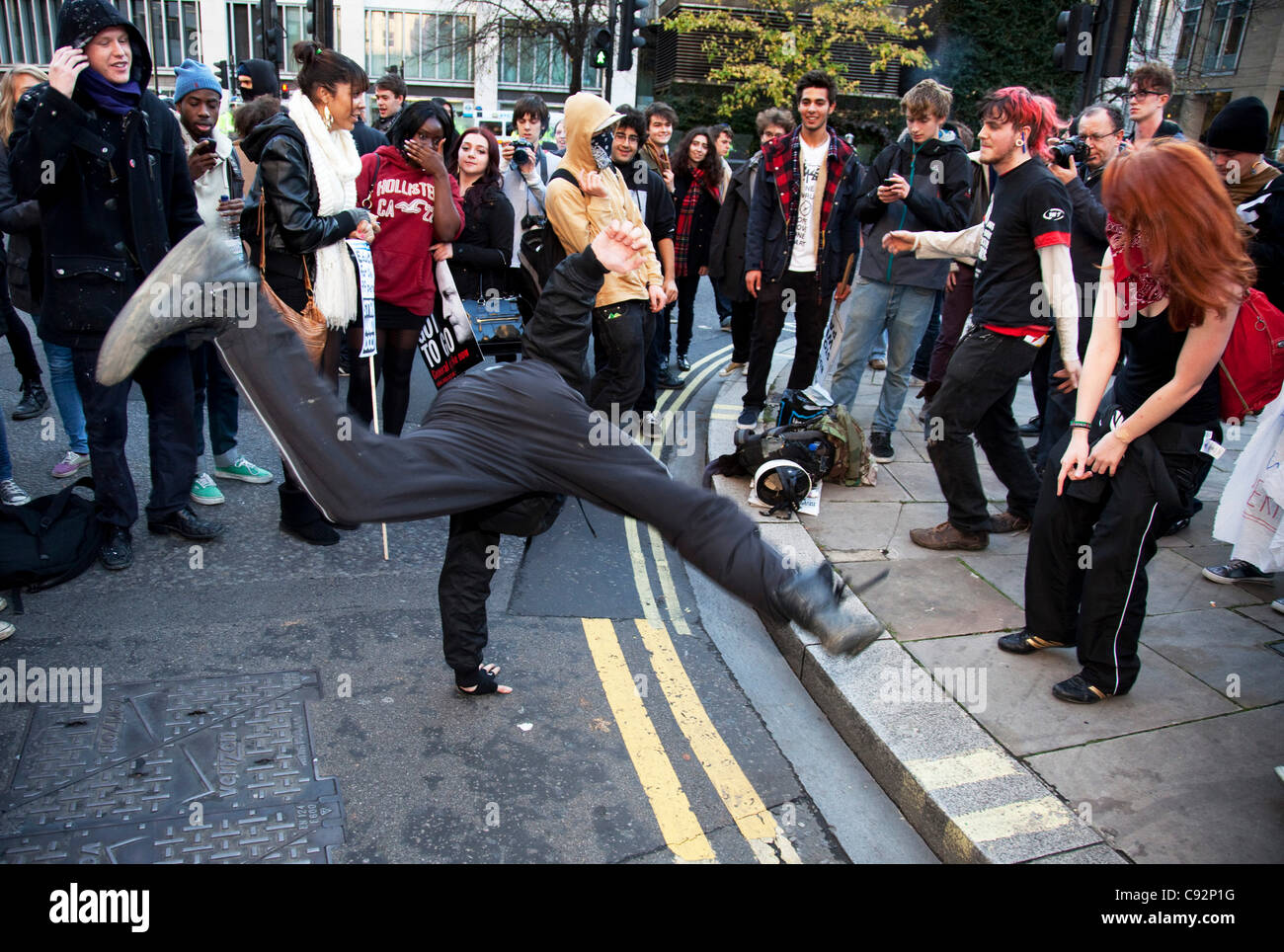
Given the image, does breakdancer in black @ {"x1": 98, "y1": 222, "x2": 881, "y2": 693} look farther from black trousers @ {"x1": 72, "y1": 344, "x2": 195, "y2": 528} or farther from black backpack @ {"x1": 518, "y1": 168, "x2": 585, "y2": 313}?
black backpack @ {"x1": 518, "y1": 168, "x2": 585, "y2": 313}

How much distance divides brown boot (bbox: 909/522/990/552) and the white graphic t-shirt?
2.33 metres

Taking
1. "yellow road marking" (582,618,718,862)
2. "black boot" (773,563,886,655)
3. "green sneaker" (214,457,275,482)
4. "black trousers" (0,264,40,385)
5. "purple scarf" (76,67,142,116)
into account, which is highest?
"purple scarf" (76,67,142,116)

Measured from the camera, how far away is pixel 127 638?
365cm

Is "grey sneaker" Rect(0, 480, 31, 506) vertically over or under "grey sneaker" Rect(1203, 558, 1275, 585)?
under

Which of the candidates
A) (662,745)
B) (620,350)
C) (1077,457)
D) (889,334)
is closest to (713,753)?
(662,745)

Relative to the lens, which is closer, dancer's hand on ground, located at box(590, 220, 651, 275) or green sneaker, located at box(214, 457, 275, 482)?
dancer's hand on ground, located at box(590, 220, 651, 275)

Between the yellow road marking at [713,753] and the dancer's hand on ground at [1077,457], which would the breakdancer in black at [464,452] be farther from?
the dancer's hand on ground at [1077,457]

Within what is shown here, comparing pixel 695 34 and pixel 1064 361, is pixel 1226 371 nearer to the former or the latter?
pixel 1064 361

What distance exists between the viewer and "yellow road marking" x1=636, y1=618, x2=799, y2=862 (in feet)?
9.39

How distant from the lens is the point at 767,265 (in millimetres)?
6434

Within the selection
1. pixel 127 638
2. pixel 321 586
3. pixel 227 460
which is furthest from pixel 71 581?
pixel 227 460

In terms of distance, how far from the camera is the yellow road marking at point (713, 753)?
2861 millimetres

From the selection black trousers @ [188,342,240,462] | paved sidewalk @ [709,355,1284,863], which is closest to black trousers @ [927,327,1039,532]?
paved sidewalk @ [709,355,1284,863]

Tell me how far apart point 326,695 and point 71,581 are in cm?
160
